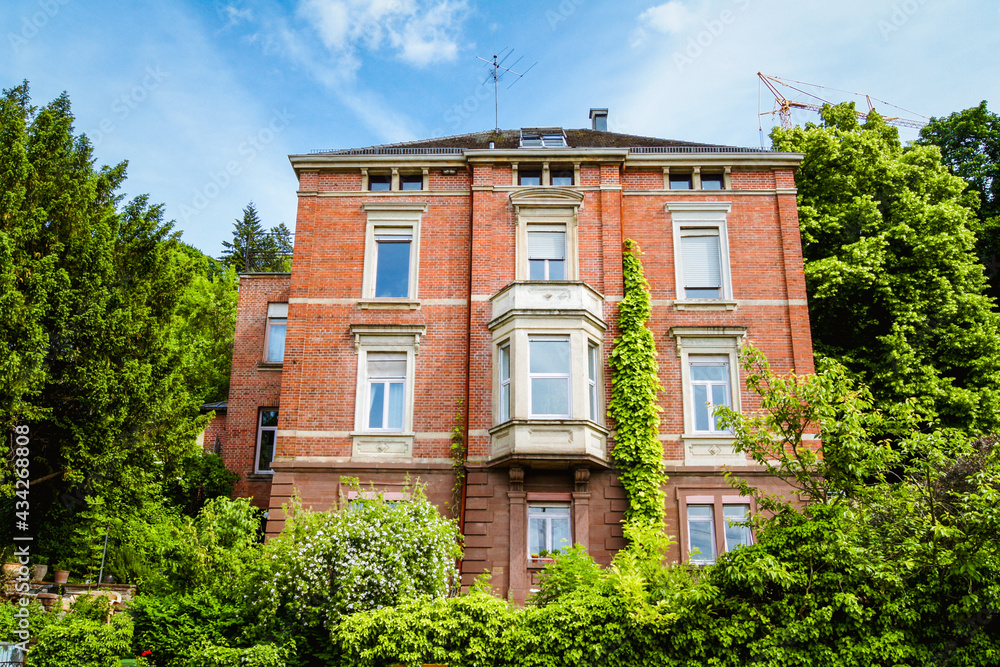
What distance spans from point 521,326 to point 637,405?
3425 millimetres

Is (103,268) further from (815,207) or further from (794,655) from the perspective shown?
(815,207)

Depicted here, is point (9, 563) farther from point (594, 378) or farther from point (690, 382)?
point (690, 382)

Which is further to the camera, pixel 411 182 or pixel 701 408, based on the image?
pixel 411 182

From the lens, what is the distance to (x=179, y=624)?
1479 centimetres

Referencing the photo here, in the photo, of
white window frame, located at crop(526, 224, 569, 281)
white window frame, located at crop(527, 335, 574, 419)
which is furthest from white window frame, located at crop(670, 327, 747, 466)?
white window frame, located at crop(526, 224, 569, 281)

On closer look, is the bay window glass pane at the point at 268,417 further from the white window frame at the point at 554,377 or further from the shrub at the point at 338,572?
the white window frame at the point at 554,377

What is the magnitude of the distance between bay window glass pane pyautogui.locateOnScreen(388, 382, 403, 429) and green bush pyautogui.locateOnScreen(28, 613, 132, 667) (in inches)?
323

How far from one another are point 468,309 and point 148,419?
27.3 ft

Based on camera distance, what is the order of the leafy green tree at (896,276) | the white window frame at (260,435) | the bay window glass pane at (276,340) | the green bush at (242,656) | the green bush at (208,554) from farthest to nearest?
the bay window glass pane at (276,340)
the white window frame at (260,435)
the leafy green tree at (896,276)
the green bush at (208,554)
the green bush at (242,656)

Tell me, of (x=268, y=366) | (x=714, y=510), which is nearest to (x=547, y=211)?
(x=714, y=510)

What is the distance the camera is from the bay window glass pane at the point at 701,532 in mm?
18969

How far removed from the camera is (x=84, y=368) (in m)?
18.3

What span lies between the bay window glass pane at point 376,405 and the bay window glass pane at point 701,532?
8.01m

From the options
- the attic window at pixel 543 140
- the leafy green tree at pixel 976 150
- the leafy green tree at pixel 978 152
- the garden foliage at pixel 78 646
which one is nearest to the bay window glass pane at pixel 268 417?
the garden foliage at pixel 78 646
